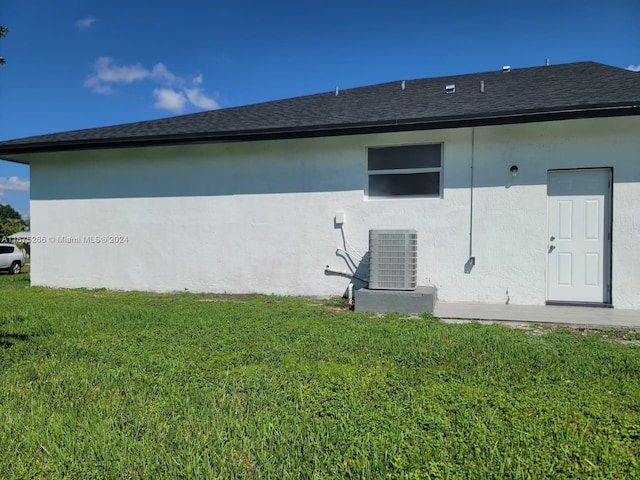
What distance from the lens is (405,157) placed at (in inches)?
276

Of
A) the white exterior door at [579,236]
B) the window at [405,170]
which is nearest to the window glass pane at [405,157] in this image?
the window at [405,170]

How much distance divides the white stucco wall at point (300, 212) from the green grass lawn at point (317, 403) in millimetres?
2246

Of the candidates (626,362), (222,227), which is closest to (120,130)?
(222,227)

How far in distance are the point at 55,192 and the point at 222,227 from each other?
416 cm

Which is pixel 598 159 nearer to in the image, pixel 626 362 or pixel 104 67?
pixel 626 362

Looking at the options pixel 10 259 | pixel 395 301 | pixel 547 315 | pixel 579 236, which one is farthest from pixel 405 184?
pixel 10 259

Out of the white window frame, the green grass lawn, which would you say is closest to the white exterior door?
the white window frame

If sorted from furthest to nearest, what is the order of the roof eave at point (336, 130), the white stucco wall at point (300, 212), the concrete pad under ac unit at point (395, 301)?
the white stucco wall at point (300, 212), the concrete pad under ac unit at point (395, 301), the roof eave at point (336, 130)

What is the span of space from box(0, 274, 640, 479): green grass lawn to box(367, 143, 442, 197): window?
2931 millimetres

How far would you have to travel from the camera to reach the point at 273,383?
301 centimetres

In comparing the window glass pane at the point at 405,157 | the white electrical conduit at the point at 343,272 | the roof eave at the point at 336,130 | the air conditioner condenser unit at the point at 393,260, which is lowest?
the white electrical conduit at the point at 343,272

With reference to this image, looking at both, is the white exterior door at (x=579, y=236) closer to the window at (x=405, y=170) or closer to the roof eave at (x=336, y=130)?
the roof eave at (x=336, y=130)

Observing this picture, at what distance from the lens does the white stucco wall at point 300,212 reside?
20.5 feet

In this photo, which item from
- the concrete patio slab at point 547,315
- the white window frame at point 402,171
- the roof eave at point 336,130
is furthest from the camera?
the white window frame at point 402,171
